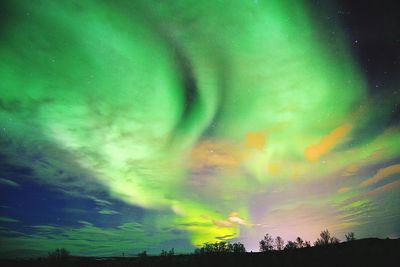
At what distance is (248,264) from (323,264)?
839 cm

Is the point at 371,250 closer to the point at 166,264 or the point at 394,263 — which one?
the point at 394,263

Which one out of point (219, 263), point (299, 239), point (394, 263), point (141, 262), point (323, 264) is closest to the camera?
point (394, 263)

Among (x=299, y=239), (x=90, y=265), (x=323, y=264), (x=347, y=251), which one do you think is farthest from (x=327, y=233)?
(x=90, y=265)

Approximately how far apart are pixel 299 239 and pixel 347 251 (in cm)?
4009

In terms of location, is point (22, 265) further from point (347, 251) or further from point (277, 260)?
point (347, 251)

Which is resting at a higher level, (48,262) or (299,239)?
(299,239)

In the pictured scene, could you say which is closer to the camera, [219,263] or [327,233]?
[219,263]

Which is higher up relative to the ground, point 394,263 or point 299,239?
point 299,239

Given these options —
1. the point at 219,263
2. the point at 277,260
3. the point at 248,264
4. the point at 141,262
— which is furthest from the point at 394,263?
the point at 141,262

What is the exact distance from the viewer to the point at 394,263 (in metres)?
22.8

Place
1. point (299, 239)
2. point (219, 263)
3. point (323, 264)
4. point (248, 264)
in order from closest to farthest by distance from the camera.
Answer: point (323, 264) → point (248, 264) → point (219, 263) → point (299, 239)

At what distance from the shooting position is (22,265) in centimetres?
3519

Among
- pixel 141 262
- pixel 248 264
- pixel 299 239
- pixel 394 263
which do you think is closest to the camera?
pixel 394 263

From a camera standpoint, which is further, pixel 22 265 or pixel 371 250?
pixel 22 265
